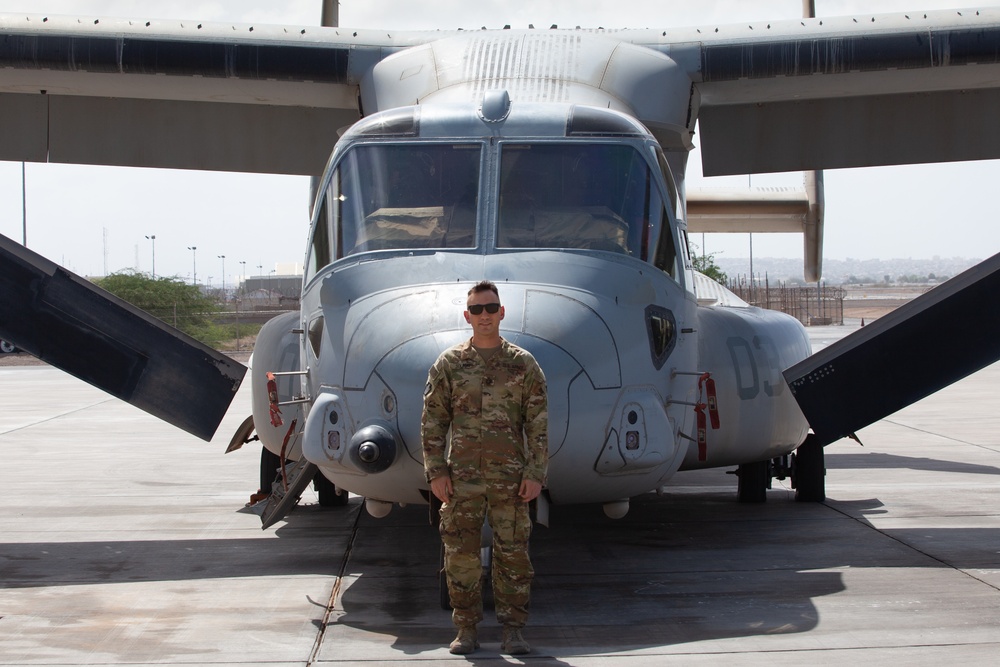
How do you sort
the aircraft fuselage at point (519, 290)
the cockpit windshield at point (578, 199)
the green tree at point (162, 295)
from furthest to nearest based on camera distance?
the green tree at point (162, 295), the cockpit windshield at point (578, 199), the aircraft fuselage at point (519, 290)

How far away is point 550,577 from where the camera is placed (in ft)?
23.4

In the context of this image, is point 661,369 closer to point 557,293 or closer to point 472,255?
point 557,293

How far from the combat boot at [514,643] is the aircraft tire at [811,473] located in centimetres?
504

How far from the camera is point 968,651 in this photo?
548 cm

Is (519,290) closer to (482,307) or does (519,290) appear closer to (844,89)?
(482,307)

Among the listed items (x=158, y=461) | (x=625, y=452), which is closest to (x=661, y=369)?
(x=625, y=452)

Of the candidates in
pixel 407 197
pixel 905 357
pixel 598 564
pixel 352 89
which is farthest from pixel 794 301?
pixel 407 197

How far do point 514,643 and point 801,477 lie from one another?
514 cm

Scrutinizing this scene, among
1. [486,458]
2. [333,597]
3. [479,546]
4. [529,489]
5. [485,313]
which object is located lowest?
[333,597]

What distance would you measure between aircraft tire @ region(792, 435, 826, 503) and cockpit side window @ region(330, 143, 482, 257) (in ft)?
13.9

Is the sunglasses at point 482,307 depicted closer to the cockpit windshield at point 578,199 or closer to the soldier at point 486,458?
the soldier at point 486,458

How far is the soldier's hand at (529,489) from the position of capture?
5.43 meters

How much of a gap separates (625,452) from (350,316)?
158 centimetres

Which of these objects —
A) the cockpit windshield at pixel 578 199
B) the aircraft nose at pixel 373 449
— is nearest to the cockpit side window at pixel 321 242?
the cockpit windshield at pixel 578 199
